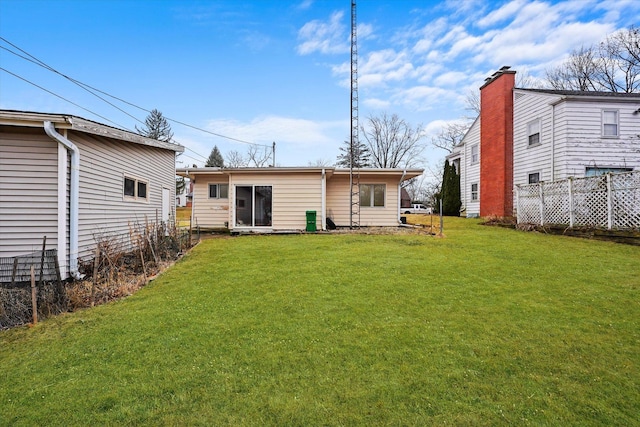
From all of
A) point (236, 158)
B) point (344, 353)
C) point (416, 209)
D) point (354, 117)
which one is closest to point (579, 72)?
point (416, 209)

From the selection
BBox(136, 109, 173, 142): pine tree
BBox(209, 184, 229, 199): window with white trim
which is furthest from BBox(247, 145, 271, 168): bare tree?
BBox(209, 184, 229, 199): window with white trim

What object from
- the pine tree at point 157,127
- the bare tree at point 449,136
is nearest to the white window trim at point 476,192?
the bare tree at point 449,136

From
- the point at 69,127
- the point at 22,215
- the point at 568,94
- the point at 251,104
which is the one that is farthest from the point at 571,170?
the point at 251,104

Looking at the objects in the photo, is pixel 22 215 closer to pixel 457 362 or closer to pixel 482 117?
pixel 457 362

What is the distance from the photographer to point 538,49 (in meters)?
19.2

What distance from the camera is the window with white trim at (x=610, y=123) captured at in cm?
1234

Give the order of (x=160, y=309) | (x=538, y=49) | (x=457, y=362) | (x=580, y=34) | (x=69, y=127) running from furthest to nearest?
(x=580, y=34) → (x=538, y=49) → (x=69, y=127) → (x=160, y=309) → (x=457, y=362)

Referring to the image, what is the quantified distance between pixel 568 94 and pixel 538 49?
341 inches

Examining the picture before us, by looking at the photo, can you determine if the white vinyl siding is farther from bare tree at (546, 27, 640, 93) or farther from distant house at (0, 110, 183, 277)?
bare tree at (546, 27, 640, 93)

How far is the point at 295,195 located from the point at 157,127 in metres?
37.6

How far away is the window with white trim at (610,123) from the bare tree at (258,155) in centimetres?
3245

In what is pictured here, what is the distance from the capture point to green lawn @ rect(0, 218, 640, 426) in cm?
233

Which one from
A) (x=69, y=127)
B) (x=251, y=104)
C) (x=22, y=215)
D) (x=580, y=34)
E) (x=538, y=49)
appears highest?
(x=580, y=34)

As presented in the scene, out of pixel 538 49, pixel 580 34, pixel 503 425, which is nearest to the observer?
pixel 503 425
